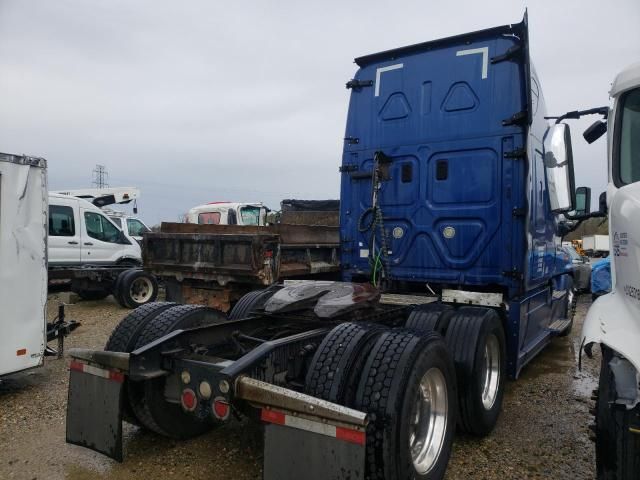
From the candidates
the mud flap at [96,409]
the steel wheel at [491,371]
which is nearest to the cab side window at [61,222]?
the mud flap at [96,409]

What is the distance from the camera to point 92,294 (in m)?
11.4

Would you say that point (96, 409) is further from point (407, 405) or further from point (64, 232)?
point (64, 232)

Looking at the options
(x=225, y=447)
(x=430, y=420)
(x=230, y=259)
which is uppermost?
(x=230, y=259)

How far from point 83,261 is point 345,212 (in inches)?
336

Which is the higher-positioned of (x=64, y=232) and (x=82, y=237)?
(x=64, y=232)

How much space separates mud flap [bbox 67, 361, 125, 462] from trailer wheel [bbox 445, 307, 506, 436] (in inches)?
96.4

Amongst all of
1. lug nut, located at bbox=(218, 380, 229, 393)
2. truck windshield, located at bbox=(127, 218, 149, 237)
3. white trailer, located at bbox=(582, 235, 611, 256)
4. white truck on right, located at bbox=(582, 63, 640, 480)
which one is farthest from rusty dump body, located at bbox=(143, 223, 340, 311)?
white trailer, located at bbox=(582, 235, 611, 256)

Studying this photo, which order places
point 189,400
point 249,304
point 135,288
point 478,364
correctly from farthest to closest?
point 135,288 → point 249,304 → point 478,364 → point 189,400

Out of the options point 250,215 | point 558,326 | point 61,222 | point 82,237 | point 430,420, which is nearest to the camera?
point 430,420

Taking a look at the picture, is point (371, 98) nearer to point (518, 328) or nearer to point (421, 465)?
point (518, 328)

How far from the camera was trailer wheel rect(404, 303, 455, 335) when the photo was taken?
12.5ft

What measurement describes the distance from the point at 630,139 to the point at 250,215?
33.7 ft

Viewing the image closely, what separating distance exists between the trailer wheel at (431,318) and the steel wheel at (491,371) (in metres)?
0.43

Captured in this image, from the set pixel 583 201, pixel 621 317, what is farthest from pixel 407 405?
pixel 583 201
